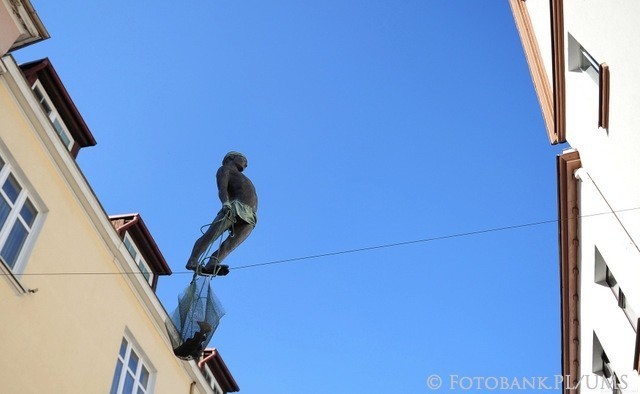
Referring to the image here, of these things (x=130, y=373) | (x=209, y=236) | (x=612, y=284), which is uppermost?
(x=612, y=284)

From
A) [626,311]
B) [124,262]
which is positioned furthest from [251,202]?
[626,311]

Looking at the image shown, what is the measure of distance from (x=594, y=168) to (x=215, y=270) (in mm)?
8393

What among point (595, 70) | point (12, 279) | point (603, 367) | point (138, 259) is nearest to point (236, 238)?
point (12, 279)

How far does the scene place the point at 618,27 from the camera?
898cm

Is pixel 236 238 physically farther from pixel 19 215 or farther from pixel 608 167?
pixel 608 167

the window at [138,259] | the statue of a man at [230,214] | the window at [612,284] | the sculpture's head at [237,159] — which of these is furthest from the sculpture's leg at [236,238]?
the window at [612,284]

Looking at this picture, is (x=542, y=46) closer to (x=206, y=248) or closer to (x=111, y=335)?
(x=111, y=335)

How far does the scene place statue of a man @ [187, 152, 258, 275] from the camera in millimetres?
5902

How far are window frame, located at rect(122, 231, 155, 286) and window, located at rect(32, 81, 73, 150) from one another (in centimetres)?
214

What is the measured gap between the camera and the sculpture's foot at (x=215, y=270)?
586 centimetres

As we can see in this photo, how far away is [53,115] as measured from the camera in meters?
12.6

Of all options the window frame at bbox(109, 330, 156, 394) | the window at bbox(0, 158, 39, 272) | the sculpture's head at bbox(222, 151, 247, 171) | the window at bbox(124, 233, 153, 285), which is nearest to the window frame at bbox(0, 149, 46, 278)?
the window at bbox(0, 158, 39, 272)

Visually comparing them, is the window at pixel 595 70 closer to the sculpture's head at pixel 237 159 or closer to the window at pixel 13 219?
the sculpture's head at pixel 237 159

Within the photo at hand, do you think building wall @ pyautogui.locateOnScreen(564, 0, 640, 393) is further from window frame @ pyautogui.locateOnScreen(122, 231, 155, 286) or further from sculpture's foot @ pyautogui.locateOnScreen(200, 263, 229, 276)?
window frame @ pyautogui.locateOnScreen(122, 231, 155, 286)
